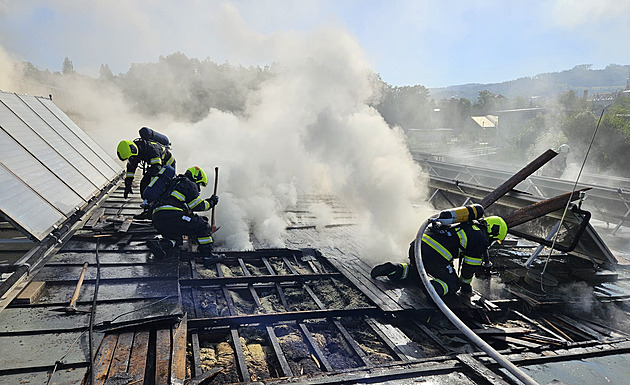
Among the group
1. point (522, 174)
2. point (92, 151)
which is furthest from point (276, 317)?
point (92, 151)

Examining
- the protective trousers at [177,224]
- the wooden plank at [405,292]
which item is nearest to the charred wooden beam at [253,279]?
the wooden plank at [405,292]

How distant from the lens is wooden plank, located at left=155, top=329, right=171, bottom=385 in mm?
2730

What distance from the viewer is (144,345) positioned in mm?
3105

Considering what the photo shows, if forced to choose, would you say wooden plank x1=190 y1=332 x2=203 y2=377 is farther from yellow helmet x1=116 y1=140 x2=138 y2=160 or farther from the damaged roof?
yellow helmet x1=116 y1=140 x2=138 y2=160

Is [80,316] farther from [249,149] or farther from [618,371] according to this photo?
[249,149]

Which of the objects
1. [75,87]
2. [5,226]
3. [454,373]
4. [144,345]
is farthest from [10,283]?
[75,87]

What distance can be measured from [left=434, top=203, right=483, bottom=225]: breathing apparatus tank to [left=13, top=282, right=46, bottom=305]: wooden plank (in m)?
4.65

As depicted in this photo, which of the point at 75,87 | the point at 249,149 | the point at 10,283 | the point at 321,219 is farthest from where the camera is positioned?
the point at 75,87

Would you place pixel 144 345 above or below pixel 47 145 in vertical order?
below

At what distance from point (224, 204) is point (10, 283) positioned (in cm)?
391

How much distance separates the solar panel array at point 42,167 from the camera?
3.89 meters

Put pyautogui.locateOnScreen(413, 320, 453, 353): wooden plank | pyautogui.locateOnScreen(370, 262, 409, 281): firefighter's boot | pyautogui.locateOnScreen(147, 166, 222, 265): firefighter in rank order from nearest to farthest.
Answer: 1. pyautogui.locateOnScreen(413, 320, 453, 353): wooden plank
2. pyautogui.locateOnScreen(147, 166, 222, 265): firefighter
3. pyautogui.locateOnScreen(370, 262, 409, 281): firefighter's boot

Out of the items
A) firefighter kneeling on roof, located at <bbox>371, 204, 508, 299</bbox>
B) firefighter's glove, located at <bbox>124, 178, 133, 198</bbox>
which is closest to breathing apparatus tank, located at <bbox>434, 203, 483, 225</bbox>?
firefighter kneeling on roof, located at <bbox>371, 204, 508, 299</bbox>

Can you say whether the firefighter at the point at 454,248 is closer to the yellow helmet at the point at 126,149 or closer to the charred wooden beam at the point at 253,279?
the charred wooden beam at the point at 253,279
